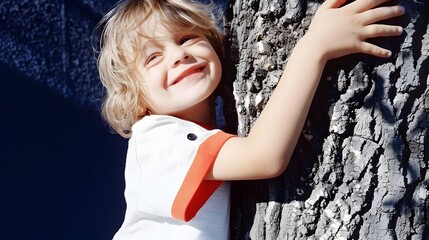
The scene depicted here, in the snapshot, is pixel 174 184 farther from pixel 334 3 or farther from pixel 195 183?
pixel 334 3

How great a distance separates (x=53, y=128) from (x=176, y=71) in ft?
8.88

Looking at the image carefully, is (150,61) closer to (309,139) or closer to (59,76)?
(309,139)

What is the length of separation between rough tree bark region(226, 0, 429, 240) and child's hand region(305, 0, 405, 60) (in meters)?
0.04

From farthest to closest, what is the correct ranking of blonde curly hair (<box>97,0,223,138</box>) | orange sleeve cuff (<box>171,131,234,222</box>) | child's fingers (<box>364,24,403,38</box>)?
blonde curly hair (<box>97,0,223,138</box>), orange sleeve cuff (<box>171,131,234,222</box>), child's fingers (<box>364,24,403,38</box>)

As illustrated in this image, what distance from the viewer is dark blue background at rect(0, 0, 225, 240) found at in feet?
15.1

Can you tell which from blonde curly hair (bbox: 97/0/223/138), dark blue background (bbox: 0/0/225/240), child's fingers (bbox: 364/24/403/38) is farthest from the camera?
dark blue background (bbox: 0/0/225/240)

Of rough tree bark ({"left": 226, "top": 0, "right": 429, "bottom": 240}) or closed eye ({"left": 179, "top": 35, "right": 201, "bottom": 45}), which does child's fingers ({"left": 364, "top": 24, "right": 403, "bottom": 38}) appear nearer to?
rough tree bark ({"left": 226, "top": 0, "right": 429, "bottom": 240})

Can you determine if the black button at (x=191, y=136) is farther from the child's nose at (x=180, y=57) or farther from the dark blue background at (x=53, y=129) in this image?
the dark blue background at (x=53, y=129)

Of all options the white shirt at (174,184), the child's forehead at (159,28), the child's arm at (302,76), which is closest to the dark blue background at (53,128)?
the child's forehead at (159,28)

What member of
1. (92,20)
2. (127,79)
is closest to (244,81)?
(127,79)

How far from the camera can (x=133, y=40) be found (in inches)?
90.0

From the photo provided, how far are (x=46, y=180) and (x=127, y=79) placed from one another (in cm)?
256

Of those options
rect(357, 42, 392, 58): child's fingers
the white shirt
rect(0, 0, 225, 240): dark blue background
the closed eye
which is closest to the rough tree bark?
rect(357, 42, 392, 58): child's fingers

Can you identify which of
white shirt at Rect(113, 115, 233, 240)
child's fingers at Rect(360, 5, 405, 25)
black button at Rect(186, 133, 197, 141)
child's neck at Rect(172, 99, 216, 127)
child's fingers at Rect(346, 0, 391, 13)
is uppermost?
child's fingers at Rect(346, 0, 391, 13)
